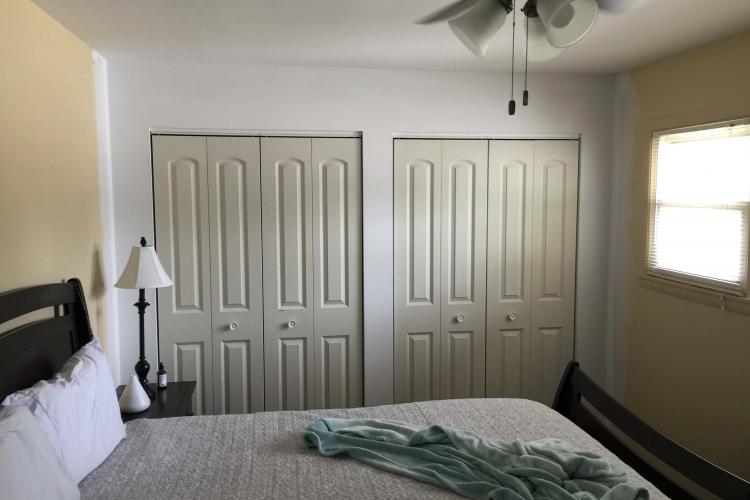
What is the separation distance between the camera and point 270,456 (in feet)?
6.65

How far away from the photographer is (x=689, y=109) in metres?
3.08

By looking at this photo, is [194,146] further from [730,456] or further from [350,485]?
[730,456]

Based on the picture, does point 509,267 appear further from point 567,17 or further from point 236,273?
point 567,17

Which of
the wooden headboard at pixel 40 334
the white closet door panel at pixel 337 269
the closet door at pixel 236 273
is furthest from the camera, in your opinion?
the white closet door panel at pixel 337 269

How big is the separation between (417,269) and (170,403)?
162 cm

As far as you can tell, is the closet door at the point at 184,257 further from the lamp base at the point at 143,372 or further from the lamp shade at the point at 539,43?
the lamp shade at the point at 539,43

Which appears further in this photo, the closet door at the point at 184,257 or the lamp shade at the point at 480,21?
the closet door at the point at 184,257

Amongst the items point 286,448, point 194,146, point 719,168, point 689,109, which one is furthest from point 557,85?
point 286,448

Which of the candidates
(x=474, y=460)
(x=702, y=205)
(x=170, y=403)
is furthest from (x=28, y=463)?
(x=702, y=205)

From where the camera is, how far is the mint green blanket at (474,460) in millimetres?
1729

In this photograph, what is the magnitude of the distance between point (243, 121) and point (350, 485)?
7.35ft

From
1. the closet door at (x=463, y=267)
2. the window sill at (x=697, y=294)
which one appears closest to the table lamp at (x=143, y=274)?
the closet door at (x=463, y=267)

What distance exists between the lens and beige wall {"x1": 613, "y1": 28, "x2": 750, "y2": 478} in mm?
2801

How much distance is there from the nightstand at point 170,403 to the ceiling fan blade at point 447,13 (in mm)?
2096
